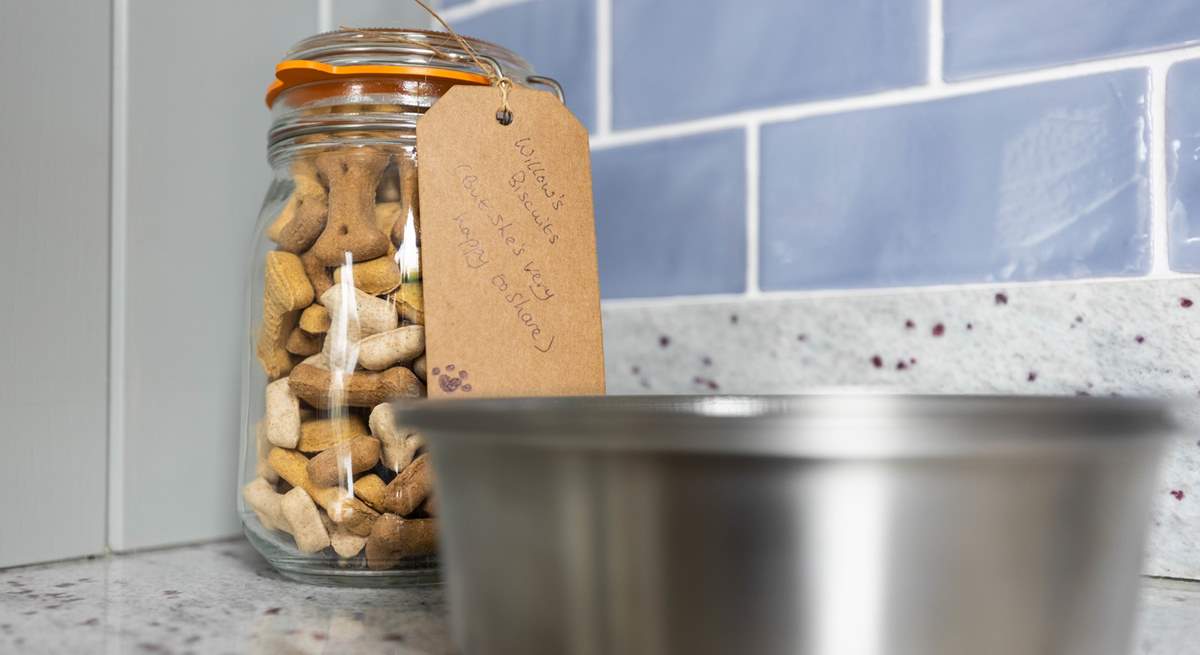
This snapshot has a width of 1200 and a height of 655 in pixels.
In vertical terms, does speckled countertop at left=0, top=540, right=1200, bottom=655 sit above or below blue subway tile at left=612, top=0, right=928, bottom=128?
below

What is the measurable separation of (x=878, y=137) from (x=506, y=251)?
10.0 inches

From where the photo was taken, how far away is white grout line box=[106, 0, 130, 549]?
0.58m

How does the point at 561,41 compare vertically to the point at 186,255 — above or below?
above

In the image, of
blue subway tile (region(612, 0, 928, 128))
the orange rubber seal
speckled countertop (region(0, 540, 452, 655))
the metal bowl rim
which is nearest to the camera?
the metal bowl rim

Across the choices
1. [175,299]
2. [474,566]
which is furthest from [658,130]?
[474,566]

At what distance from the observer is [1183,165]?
1.70 ft

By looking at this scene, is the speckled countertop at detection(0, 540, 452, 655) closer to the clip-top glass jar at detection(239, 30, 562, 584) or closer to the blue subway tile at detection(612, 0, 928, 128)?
the clip-top glass jar at detection(239, 30, 562, 584)

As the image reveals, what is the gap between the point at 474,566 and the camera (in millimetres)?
300

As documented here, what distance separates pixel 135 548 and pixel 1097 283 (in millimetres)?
544

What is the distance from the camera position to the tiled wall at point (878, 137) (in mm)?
532

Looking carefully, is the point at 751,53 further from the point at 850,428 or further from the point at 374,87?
the point at 850,428

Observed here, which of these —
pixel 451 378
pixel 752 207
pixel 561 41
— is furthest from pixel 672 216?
pixel 451 378

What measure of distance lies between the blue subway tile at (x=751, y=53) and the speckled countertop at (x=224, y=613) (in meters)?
0.32

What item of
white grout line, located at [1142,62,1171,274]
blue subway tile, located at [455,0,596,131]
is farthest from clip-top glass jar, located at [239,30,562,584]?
white grout line, located at [1142,62,1171,274]
